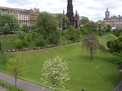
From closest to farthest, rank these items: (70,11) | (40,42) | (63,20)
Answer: (40,42) → (63,20) → (70,11)

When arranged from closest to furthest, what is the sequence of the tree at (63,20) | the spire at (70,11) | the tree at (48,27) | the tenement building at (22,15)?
the tree at (48,27), the tree at (63,20), the tenement building at (22,15), the spire at (70,11)

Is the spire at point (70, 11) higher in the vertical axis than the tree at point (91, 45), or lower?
higher

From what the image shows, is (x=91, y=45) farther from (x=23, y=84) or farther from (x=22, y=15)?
(x=22, y=15)

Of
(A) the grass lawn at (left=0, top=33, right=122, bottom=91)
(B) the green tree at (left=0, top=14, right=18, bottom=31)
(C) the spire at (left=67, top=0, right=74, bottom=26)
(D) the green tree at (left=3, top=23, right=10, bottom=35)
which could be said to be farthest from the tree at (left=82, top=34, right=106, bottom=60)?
(C) the spire at (left=67, top=0, right=74, bottom=26)

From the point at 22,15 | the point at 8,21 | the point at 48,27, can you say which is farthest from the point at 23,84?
the point at 22,15

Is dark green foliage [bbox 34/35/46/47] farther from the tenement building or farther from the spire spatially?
the spire

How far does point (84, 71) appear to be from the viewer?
52344 millimetres

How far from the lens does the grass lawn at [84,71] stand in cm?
4393

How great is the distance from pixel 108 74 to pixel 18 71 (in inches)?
842

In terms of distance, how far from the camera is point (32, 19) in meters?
169

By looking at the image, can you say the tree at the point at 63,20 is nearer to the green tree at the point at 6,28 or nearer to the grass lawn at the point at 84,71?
the green tree at the point at 6,28

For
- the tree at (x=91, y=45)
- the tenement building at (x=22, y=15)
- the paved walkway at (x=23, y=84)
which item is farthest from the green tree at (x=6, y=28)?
the paved walkway at (x=23, y=84)

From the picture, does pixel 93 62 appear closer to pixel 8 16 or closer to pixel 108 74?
pixel 108 74

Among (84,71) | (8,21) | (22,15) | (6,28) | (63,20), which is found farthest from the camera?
(22,15)
